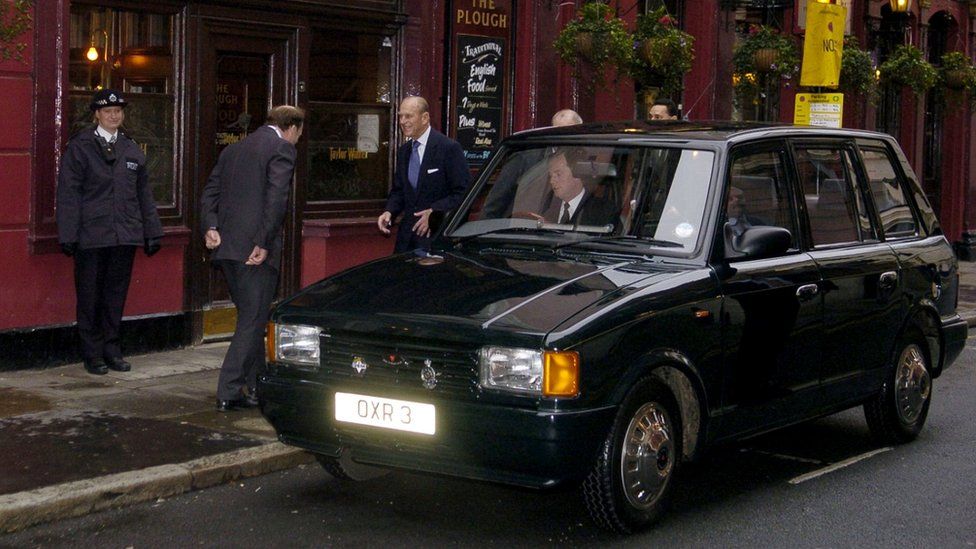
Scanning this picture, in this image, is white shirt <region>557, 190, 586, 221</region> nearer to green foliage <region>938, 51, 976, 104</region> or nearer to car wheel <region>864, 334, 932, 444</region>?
car wheel <region>864, 334, 932, 444</region>

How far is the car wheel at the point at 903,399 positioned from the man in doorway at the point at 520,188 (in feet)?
7.86

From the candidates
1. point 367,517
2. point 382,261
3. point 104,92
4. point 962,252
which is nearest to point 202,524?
point 367,517

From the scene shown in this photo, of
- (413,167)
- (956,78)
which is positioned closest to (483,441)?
(413,167)

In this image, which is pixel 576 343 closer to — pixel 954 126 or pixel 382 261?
pixel 382 261

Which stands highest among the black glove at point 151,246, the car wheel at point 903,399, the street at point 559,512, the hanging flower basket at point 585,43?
the hanging flower basket at point 585,43

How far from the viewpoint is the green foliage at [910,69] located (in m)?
20.2

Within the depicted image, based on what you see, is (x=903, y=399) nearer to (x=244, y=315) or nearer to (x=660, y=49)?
(x=244, y=315)

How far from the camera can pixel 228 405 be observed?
29.2 feet

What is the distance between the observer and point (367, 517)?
673 cm

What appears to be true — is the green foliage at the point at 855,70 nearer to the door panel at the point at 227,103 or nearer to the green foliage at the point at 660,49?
the green foliage at the point at 660,49

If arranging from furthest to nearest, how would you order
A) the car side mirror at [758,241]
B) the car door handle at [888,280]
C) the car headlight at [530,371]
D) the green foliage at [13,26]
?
the green foliage at [13,26], the car door handle at [888,280], the car side mirror at [758,241], the car headlight at [530,371]

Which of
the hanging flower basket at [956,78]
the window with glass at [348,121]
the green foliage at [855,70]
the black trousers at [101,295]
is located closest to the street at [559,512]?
the black trousers at [101,295]

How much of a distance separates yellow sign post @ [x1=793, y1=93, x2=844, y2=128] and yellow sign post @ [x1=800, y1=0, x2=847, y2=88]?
17 centimetres

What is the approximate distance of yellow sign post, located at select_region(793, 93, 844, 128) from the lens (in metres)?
15.1
